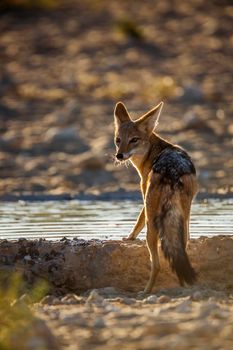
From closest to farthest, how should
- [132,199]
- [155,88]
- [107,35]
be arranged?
[132,199] < [155,88] < [107,35]

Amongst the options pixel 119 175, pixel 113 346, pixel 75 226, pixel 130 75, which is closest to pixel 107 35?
pixel 130 75

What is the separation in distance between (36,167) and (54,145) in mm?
1316

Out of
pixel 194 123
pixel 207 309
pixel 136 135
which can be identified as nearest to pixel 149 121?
pixel 136 135

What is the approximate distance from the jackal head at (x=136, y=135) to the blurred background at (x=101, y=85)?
354cm

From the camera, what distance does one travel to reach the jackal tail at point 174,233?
8.36 meters

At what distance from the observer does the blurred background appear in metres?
16.2

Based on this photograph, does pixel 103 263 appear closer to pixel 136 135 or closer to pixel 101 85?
pixel 136 135

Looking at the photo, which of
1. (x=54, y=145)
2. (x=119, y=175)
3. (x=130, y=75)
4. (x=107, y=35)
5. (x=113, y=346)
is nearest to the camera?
(x=113, y=346)

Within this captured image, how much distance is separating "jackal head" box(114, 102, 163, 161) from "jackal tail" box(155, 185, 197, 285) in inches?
51.4

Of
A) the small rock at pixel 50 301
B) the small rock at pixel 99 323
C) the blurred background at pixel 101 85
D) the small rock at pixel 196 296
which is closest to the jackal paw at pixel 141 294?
the small rock at pixel 196 296

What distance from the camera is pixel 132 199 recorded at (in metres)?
14.2

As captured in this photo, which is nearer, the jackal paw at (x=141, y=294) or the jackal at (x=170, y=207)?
the jackal at (x=170, y=207)

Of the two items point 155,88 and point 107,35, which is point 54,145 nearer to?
point 155,88

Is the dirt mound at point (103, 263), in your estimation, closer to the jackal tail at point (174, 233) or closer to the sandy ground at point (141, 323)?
the jackal tail at point (174, 233)
